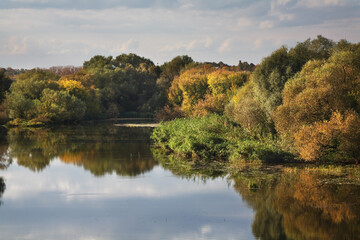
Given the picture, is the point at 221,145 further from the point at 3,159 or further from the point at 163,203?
the point at 3,159

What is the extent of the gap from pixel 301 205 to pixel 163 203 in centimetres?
475

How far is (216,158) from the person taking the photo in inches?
961

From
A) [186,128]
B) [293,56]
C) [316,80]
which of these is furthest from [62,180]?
[293,56]

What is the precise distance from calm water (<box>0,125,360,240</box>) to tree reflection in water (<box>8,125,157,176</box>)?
16 centimetres

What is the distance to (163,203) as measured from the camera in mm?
→ 16031

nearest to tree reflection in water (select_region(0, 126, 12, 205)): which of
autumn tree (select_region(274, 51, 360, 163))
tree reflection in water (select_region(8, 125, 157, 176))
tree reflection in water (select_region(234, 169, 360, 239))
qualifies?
tree reflection in water (select_region(8, 125, 157, 176))

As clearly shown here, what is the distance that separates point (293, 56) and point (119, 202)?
18222mm

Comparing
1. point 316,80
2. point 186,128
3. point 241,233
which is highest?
point 316,80

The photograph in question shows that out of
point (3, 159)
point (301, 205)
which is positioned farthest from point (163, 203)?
point (3, 159)

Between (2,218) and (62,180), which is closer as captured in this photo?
(2,218)

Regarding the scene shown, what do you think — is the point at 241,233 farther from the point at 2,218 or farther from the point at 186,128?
the point at 186,128

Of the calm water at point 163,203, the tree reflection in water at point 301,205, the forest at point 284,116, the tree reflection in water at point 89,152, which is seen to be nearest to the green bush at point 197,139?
the forest at point 284,116

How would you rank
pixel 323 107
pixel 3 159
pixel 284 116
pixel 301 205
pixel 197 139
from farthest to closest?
pixel 3 159 → pixel 197 139 → pixel 284 116 → pixel 323 107 → pixel 301 205

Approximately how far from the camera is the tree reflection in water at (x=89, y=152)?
77.2ft
